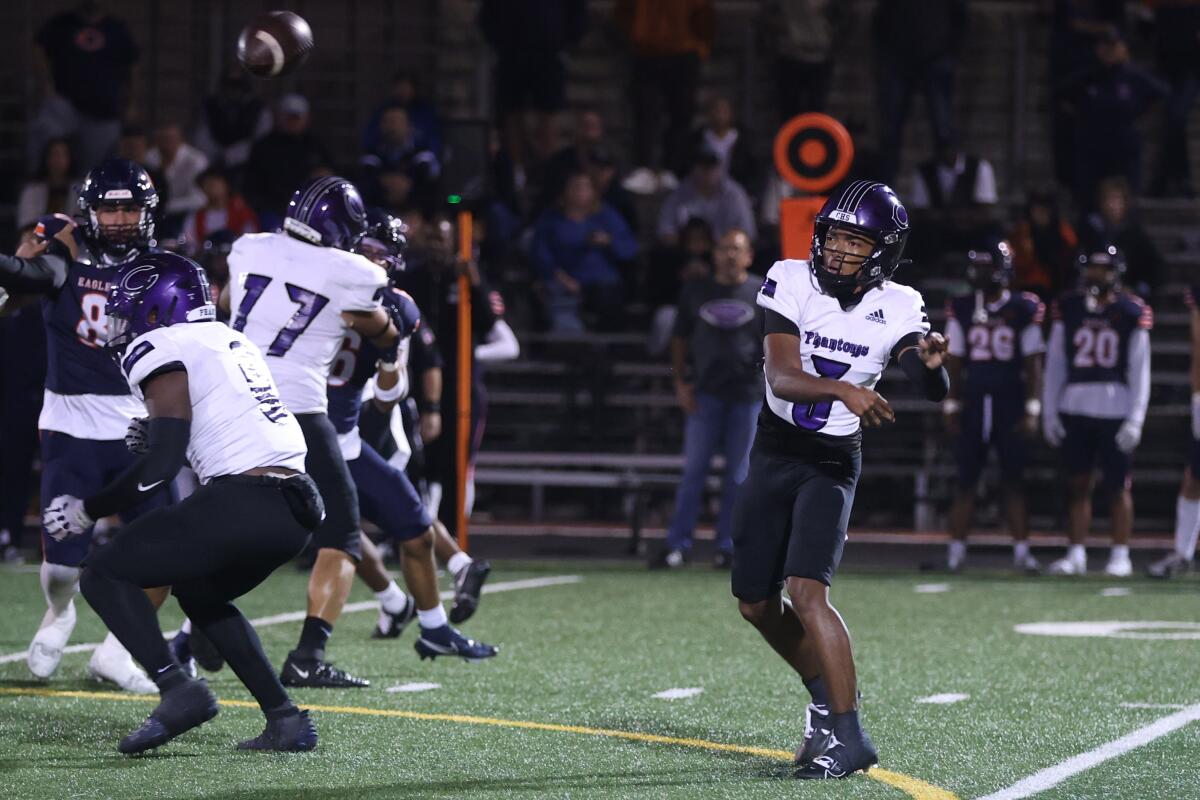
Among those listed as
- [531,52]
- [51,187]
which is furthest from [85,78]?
[531,52]

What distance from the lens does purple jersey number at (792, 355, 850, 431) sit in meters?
6.39

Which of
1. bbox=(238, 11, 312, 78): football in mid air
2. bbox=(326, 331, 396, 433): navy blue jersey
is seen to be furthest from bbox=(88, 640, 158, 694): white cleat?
bbox=(238, 11, 312, 78): football in mid air

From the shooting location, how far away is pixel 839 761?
6043mm

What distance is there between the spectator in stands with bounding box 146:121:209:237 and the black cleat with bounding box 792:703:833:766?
10724mm

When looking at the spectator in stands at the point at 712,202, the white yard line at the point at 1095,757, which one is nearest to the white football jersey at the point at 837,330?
the white yard line at the point at 1095,757

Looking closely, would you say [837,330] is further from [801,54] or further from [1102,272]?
[801,54]

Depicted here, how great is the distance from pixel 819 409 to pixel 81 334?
3.16 metres

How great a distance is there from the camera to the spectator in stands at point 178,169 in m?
16.1

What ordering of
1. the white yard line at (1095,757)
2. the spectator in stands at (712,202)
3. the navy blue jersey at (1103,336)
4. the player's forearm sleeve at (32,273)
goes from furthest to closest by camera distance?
the spectator in stands at (712,202), the navy blue jersey at (1103,336), the player's forearm sleeve at (32,273), the white yard line at (1095,757)

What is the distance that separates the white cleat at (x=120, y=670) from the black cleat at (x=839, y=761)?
282 centimetres

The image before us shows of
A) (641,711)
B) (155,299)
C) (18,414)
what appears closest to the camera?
(155,299)

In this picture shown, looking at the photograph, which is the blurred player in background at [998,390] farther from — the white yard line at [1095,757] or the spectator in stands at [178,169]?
the spectator in stands at [178,169]

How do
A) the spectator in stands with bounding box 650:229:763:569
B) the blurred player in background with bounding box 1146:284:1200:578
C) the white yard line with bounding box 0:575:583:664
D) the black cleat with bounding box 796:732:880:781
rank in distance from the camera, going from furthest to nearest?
1. the spectator in stands with bounding box 650:229:763:569
2. the blurred player in background with bounding box 1146:284:1200:578
3. the white yard line with bounding box 0:575:583:664
4. the black cleat with bounding box 796:732:880:781

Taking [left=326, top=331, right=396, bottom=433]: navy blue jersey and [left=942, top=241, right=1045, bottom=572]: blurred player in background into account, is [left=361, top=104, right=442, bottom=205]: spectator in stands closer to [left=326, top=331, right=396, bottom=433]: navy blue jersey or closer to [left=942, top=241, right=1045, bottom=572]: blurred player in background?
[left=942, top=241, right=1045, bottom=572]: blurred player in background
